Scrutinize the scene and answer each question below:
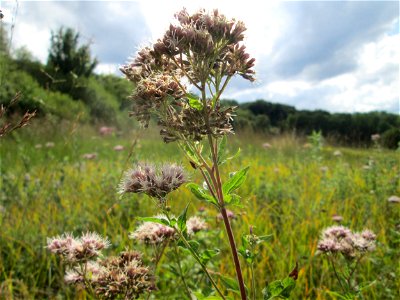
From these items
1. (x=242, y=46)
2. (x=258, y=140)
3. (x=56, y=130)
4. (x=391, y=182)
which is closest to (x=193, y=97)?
(x=242, y=46)

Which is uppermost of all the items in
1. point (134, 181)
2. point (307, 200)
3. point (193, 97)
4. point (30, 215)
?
point (193, 97)

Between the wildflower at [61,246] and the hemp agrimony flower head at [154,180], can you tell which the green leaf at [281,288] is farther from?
the wildflower at [61,246]

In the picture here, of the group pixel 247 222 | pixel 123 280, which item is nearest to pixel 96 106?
pixel 247 222

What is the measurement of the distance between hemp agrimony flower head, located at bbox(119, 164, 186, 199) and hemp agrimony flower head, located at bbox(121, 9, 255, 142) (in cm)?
14

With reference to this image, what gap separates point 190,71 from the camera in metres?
1.60

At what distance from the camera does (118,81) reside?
40.1 metres

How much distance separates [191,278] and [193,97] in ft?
4.65

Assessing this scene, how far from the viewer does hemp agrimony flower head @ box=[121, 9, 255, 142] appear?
1503 mm

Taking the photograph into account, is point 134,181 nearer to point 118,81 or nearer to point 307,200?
point 307,200

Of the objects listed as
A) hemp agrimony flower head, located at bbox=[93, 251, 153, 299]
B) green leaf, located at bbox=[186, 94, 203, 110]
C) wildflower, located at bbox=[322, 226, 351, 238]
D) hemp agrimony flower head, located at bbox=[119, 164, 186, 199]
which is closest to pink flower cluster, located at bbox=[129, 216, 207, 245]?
hemp agrimony flower head, located at bbox=[93, 251, 153, 299]

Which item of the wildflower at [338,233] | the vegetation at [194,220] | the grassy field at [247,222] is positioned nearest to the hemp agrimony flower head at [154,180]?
the vegetation at [194,220]

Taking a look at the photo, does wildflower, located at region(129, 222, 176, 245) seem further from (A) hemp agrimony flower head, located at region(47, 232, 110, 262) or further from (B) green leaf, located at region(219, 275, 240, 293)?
(B) green leaf, located at region(219, 275, 240, 293)

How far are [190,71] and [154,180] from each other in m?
0.47

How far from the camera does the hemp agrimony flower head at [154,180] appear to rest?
1.57m
